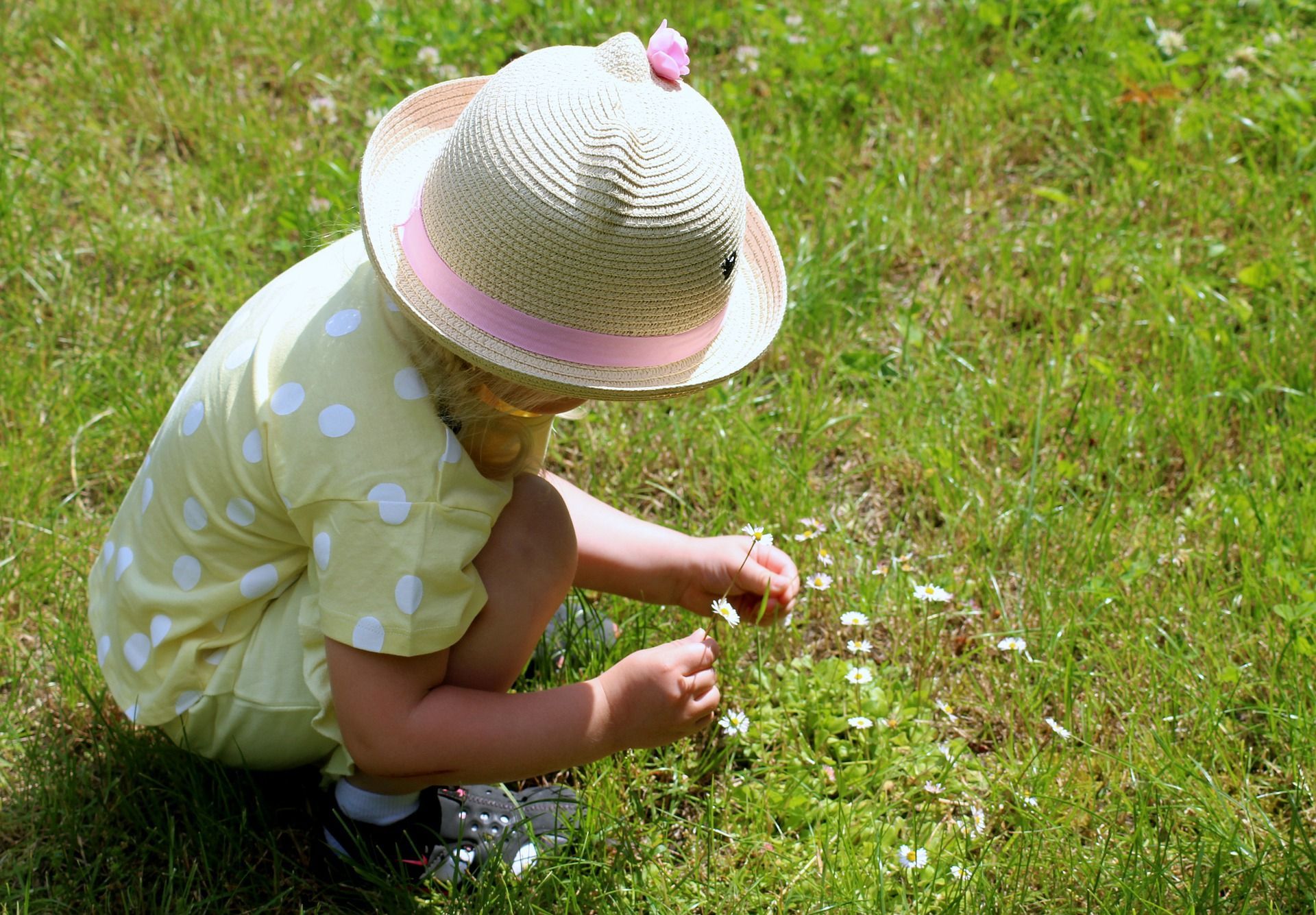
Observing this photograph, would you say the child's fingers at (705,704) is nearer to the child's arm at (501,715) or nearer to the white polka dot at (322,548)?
the child's arm at (501,715)

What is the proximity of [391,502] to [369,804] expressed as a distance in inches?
21.3

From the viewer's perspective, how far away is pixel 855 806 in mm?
1895

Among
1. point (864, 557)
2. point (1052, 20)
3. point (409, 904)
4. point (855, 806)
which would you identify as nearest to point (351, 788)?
point (409, 904)

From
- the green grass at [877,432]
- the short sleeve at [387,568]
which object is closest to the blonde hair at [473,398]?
the short sleeve at [387,568]

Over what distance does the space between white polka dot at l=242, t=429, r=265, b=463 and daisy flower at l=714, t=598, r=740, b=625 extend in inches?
26.4

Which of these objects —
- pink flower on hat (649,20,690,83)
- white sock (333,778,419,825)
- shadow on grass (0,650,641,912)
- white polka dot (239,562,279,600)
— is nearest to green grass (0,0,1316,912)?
shadow on grass (0,650,641,912)

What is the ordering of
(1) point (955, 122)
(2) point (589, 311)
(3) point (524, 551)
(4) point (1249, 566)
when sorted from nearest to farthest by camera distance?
(2) point (589, 311)
(3) point (524, 551)
(4) point (1249, 566)
(1) point (955, 122)

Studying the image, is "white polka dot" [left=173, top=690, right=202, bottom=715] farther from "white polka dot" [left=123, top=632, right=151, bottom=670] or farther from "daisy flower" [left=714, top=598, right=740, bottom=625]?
"daisy flower" [left=714, top=598, right=740, bottom=625]

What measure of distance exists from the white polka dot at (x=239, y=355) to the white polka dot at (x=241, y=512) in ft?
0.58

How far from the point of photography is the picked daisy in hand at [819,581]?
6.85 ft

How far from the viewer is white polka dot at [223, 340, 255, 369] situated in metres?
1.64

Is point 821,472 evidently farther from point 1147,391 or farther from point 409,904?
point 409,904

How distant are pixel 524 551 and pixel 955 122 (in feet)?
6.95

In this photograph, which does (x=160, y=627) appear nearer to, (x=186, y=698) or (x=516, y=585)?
(x=186, y=698)
